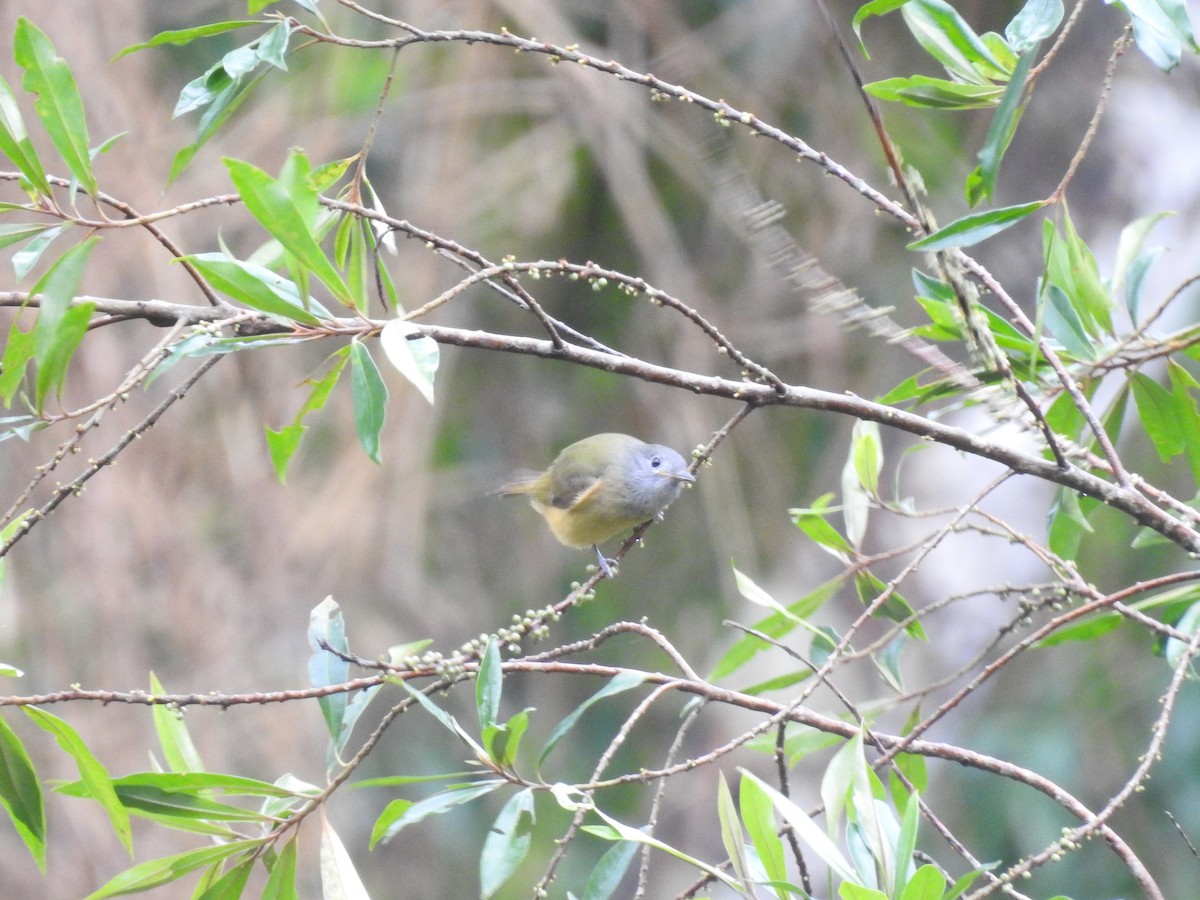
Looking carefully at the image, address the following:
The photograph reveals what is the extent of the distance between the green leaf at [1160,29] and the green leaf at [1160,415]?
0.61 meters

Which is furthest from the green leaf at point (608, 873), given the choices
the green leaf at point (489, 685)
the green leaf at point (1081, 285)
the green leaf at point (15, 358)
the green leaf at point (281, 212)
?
the green leaf at point (1081, 285)

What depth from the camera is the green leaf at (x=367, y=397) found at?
1.20 metres

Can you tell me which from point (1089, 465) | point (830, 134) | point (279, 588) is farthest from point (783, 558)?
point (1089, 465)

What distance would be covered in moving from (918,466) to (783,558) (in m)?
0.93

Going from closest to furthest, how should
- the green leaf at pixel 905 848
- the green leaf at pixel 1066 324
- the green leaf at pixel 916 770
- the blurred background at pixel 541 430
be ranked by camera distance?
the green leaf at pixel 905 848 → the green leaf at pixel 1066 324 → the green leaf at pixel 916 770 → the blurred background at pixel 541 430

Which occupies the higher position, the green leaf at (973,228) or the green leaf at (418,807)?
the green leaf at (973,228)

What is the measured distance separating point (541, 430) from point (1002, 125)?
5.33 meters

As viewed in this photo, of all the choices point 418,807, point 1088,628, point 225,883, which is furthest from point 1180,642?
point 225,883

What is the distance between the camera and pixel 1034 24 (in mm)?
1217

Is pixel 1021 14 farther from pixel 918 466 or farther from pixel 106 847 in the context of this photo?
pixel 918 466

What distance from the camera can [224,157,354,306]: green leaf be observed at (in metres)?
1.13

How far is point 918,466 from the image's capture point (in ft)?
17.9

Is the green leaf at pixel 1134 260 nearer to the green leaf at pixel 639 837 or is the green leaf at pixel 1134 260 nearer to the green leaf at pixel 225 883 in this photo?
the green leaf at pixel 639 837

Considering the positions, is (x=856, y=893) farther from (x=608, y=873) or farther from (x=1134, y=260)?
(x=1134, y=260)
